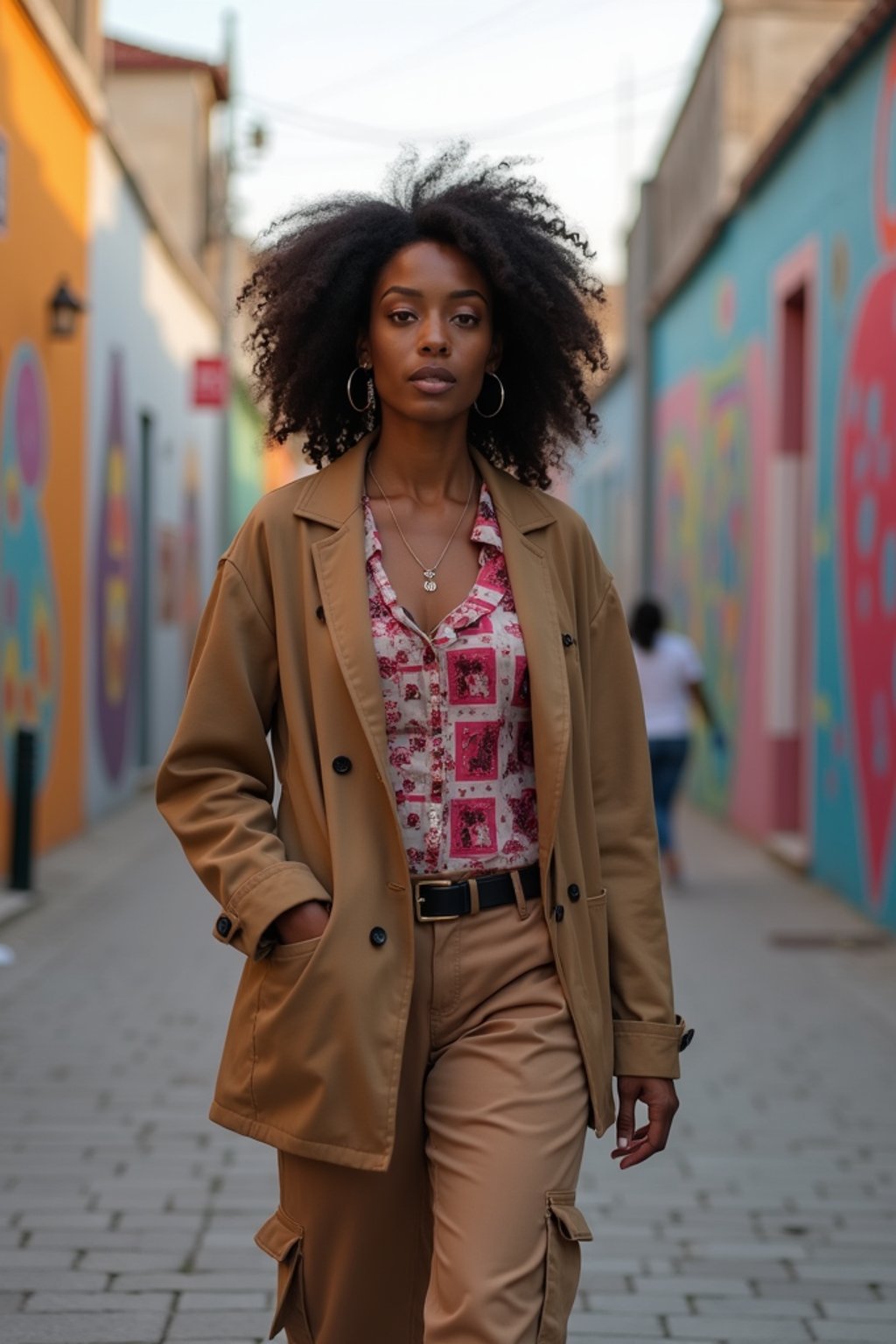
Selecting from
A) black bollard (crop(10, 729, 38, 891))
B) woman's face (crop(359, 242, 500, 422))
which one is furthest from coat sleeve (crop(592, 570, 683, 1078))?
black bollard (crop(10, 729, 38, 891))

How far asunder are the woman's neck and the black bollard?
24.7 ft

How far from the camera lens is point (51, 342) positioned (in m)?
12.3

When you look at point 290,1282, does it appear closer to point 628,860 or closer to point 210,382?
point 628,860

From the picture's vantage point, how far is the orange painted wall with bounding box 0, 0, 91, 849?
1092cm

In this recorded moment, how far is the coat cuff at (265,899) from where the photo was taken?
8.87 ft

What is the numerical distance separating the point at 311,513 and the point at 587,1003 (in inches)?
33.6

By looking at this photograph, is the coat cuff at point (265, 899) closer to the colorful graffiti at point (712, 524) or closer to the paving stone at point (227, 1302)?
the paving stone at point (227, 1302)

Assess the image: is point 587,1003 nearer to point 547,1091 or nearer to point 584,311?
point 547,1091

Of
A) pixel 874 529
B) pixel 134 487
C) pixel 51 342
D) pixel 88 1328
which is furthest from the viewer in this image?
pixel 134 487

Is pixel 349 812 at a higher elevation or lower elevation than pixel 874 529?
lower

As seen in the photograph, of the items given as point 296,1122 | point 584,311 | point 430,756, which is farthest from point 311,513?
point 296,1122

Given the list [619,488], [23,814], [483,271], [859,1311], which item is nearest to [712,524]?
[23,814]

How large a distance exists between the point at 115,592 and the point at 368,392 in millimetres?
12478

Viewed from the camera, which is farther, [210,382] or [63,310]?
[210,382]
